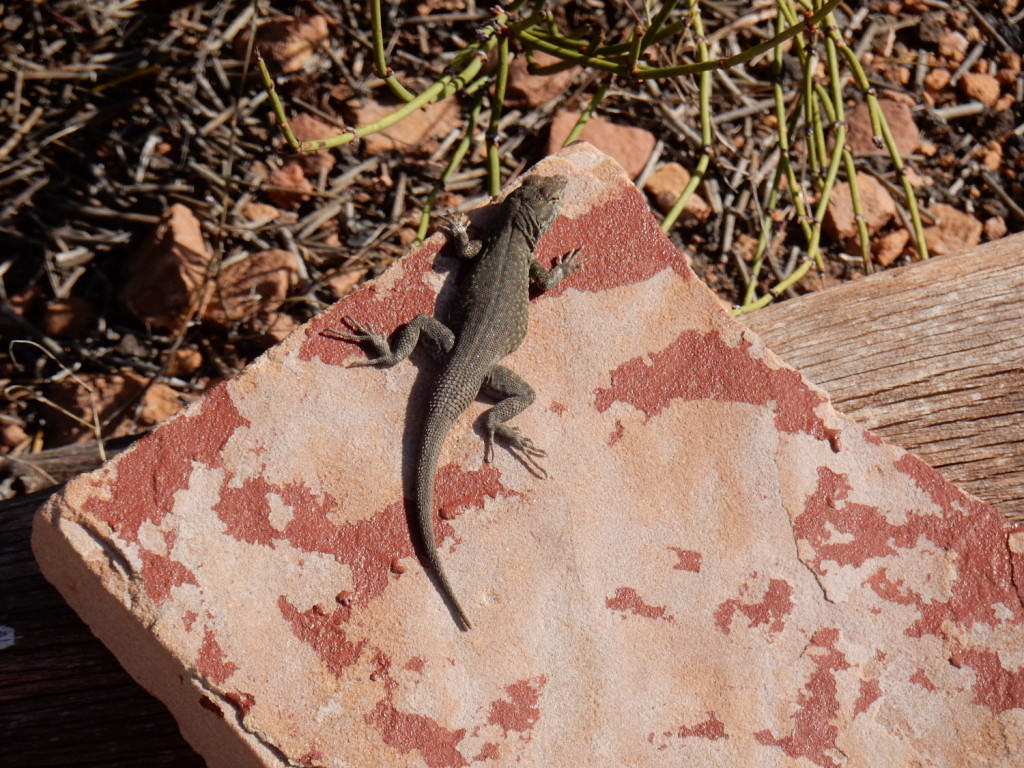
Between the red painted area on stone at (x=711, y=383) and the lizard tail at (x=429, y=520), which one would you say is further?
the red painted area on stone at (x=711, y=383)

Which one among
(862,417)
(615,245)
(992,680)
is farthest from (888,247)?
(992,680)

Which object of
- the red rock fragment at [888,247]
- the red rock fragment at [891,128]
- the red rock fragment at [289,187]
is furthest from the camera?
the red rock fragment at [891,128]

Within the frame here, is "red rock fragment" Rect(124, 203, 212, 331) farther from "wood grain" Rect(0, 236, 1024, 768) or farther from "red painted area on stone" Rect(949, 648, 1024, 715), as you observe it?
"red painted area on stone" Rect(949, 648, 1024, 715)

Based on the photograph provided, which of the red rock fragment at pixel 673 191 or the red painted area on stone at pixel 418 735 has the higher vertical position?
the red rock fragment at pixel 673 191

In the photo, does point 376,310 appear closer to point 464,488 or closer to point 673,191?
point 464,488

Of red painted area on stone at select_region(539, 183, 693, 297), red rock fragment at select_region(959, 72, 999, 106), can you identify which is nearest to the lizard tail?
red painted area on stone at select_region(539, 183, 693, 297)

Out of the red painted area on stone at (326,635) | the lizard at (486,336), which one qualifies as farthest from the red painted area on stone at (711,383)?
the red painted area on stone at (326,635)

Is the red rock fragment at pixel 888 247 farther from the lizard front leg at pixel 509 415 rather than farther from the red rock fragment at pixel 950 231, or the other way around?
the lizard front leg at pixel 509 415
